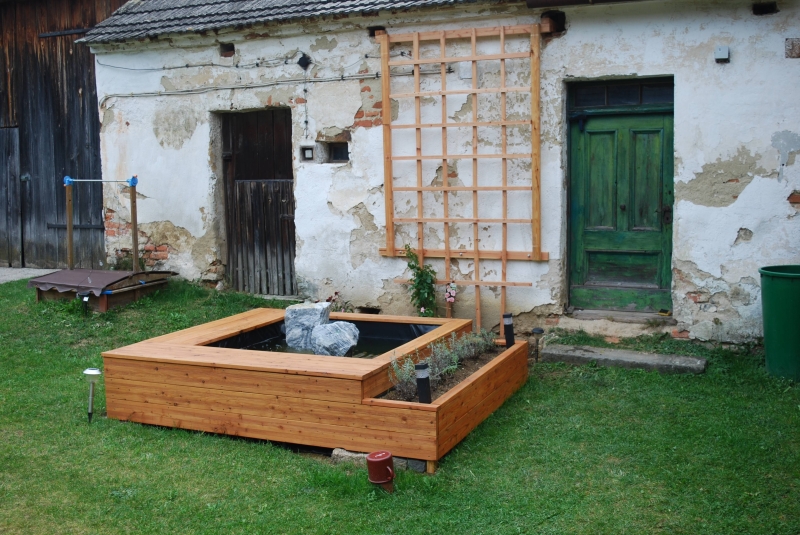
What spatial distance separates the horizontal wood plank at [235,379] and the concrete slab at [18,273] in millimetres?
5512

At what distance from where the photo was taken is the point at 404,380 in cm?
576

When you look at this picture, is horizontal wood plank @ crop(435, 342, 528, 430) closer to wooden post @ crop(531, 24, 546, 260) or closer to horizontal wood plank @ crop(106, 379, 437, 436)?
horizontal wood plank @ crop(106, 379, 437, 436)

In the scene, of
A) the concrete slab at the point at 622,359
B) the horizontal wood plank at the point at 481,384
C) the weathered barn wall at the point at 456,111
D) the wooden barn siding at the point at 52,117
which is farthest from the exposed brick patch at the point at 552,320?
the wooden barn siding at the point at 52,117

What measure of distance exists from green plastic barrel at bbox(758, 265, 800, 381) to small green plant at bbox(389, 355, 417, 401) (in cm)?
297

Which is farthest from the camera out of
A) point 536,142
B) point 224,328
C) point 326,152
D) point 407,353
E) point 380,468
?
point 326,152

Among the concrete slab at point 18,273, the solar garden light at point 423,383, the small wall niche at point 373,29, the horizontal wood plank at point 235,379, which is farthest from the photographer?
the concrete slab at point 18,273

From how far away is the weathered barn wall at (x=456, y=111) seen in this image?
7113 mm

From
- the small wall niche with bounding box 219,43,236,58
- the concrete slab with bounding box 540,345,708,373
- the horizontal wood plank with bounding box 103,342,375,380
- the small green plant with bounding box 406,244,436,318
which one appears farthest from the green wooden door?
the small wall niche with bounding box 219,43,236,58

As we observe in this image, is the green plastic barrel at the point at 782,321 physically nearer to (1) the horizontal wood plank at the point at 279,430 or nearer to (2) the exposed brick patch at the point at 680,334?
(2) the exposed brick patch at the point at 680,334

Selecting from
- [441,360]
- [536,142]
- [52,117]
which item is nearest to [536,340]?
[536,142]

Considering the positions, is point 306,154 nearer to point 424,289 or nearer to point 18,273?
point 424,289

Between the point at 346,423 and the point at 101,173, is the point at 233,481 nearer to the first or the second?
the point at 346,423

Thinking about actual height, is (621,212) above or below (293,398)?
above

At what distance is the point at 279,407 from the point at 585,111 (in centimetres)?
408
